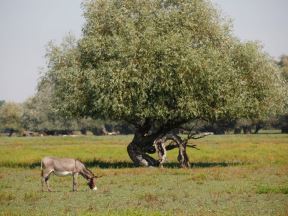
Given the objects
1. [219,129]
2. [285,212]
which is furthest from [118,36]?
[219,129]

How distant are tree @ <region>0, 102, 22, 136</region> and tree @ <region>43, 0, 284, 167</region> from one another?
5274 inches

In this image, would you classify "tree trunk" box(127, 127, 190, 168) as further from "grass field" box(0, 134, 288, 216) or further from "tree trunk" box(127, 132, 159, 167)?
"grass field" box(0, 134, 288, 216)

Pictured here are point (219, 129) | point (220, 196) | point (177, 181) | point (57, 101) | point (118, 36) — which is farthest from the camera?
point (219, 129)

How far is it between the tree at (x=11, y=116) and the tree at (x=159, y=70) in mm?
133960

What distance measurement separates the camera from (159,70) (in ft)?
130

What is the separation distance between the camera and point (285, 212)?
2022cm

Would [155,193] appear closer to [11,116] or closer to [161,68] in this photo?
[161,68]

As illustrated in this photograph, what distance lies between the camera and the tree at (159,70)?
39.9 metres

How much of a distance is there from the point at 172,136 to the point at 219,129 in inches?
4237

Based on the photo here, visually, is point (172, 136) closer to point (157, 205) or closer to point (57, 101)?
point (57, 101)

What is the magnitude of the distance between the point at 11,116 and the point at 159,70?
144858 millimetres

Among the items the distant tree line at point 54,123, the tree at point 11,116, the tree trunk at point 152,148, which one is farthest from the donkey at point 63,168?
the tree at point 11,116

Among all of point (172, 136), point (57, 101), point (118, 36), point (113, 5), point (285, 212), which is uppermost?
point (113, 5)

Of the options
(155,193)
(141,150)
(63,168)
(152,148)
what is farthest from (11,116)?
(155,193)
